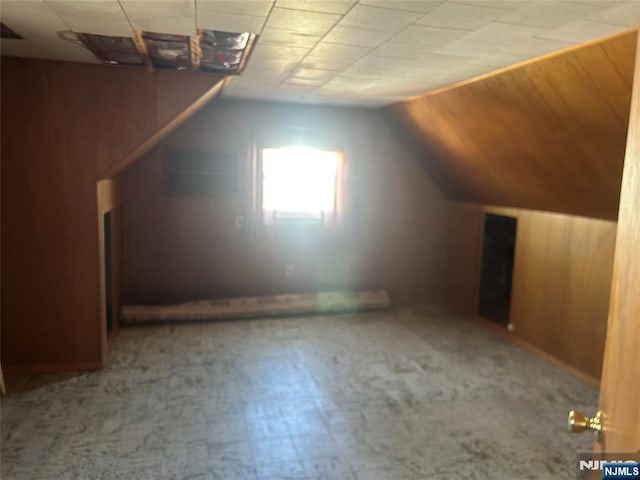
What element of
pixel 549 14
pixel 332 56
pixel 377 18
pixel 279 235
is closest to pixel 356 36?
pixel 377 18

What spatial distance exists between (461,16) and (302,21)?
69cm

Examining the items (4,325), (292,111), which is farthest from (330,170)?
(4,325)

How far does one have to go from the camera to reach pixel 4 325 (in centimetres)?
337

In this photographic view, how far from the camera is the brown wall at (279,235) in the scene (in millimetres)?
4801

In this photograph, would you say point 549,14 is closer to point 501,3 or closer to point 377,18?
point 501,3

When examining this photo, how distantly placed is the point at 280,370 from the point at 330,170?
7.79 feet

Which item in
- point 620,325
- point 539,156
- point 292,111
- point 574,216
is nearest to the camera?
point 620,325

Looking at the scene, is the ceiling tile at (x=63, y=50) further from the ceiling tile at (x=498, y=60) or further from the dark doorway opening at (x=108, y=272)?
the ceiling tile at (x=498, y=60)

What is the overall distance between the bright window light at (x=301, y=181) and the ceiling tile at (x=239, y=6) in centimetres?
300

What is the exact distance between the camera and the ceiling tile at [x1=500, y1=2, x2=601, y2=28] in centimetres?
184

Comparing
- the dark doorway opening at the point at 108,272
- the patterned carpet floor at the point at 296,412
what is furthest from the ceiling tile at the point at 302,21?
the dark doorway opening at the point at 108,272

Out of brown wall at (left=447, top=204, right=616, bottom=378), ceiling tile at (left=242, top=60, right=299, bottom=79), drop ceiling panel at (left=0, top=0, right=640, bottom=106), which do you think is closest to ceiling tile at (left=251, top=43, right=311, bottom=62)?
drop ceiling panel at (left=0, top=0, right=640, bottom=106)

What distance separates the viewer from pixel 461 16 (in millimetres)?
2035

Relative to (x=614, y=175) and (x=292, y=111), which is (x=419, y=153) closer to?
(x=292, y=111)
